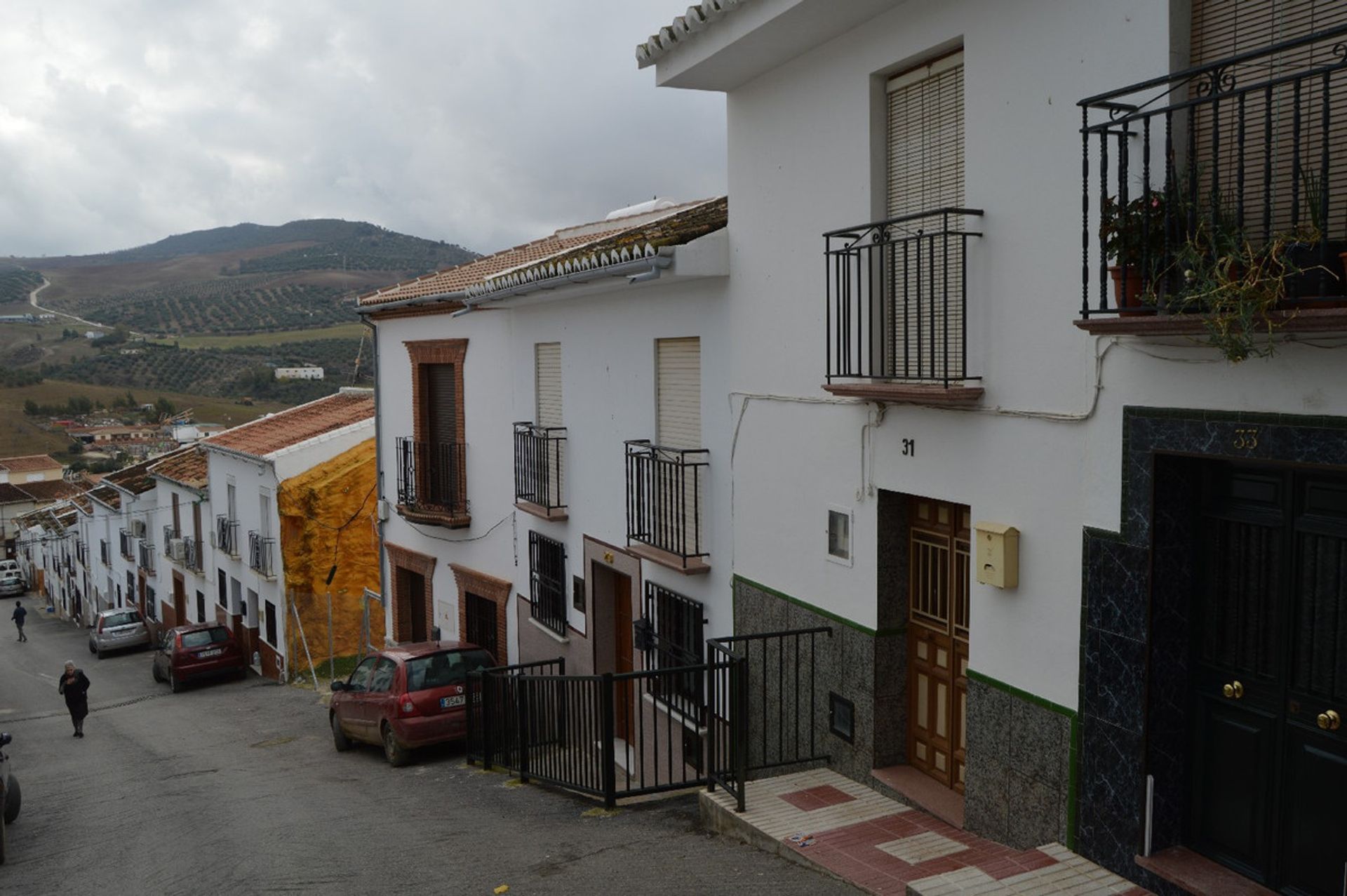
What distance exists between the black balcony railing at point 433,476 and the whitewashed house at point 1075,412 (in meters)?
8.15

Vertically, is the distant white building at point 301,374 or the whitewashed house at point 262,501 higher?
the distant white building at point 301,374

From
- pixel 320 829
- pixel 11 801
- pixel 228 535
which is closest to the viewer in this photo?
pixel 320 829

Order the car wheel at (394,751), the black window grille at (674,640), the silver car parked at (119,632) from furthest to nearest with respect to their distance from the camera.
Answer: the silver car parked at (119,632), the car wheel at (394,751), the black window grille at (674,640)

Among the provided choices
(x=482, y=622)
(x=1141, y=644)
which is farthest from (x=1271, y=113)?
(x=482, y=622)

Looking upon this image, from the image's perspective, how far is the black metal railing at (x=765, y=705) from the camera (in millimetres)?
7383

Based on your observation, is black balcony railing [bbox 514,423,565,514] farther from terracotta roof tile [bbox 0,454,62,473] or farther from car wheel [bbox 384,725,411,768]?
terracotta roof tile [bbox 0,454,62,473]

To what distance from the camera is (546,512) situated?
12961 mm

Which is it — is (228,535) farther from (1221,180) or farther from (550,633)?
(1221,180)

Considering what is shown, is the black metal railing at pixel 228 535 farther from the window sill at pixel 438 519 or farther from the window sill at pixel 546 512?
the window sill at pixel 546 512

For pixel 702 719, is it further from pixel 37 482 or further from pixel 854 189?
pixel 37 482

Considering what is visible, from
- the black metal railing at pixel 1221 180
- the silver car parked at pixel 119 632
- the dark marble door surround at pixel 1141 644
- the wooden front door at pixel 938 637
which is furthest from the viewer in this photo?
the silver car parked at pixel 119 632

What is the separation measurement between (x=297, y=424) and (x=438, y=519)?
9.72 meters

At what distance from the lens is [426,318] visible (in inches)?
647

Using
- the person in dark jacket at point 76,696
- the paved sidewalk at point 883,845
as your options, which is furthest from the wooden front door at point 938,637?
the person in dark jacket at point 76,696
